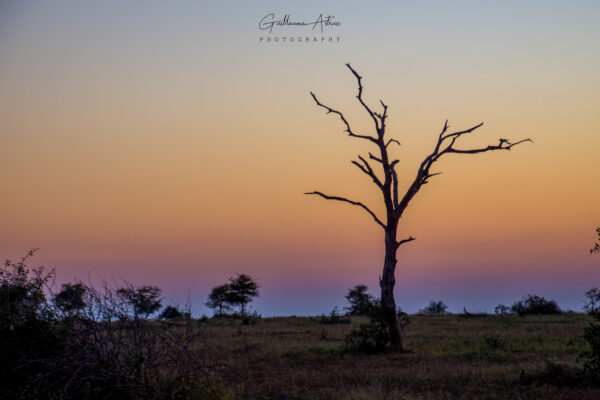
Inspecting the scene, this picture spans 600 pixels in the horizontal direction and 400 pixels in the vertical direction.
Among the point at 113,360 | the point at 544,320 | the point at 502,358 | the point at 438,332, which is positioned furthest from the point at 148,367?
the point at 544,320

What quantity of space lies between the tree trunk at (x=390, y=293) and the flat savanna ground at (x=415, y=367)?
0.73 metres

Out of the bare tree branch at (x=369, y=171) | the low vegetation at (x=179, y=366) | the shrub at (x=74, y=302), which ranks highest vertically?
the bare tree branch at (x=369, y=171)

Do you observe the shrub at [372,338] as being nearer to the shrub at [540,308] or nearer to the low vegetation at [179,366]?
the low vegetation at [179,366]

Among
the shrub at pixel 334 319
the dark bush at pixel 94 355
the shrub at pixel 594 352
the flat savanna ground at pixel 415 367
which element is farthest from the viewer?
the shrub at pixel 334 319

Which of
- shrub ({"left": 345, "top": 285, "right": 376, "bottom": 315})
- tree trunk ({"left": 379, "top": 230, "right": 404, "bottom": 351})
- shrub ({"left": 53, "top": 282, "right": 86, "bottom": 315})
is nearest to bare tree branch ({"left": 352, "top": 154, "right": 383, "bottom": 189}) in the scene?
tree trunk ({"left": 379, "top": 230, "right": 404, "bottom": 351})

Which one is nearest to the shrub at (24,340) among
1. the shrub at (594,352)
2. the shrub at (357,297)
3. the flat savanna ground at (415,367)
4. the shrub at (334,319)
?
the flat savanna ground at (415,367)

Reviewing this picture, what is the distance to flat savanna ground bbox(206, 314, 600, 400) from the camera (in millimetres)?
11867

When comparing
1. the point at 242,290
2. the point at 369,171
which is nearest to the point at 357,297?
the point at 242,290

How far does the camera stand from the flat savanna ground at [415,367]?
1187cm

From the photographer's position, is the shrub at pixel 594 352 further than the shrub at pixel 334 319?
No

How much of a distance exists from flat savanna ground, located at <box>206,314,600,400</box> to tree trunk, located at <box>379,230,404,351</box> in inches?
28.8

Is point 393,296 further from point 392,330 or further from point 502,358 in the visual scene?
point 502,358

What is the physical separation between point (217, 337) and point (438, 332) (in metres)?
8.97

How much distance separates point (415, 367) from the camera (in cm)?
1551
